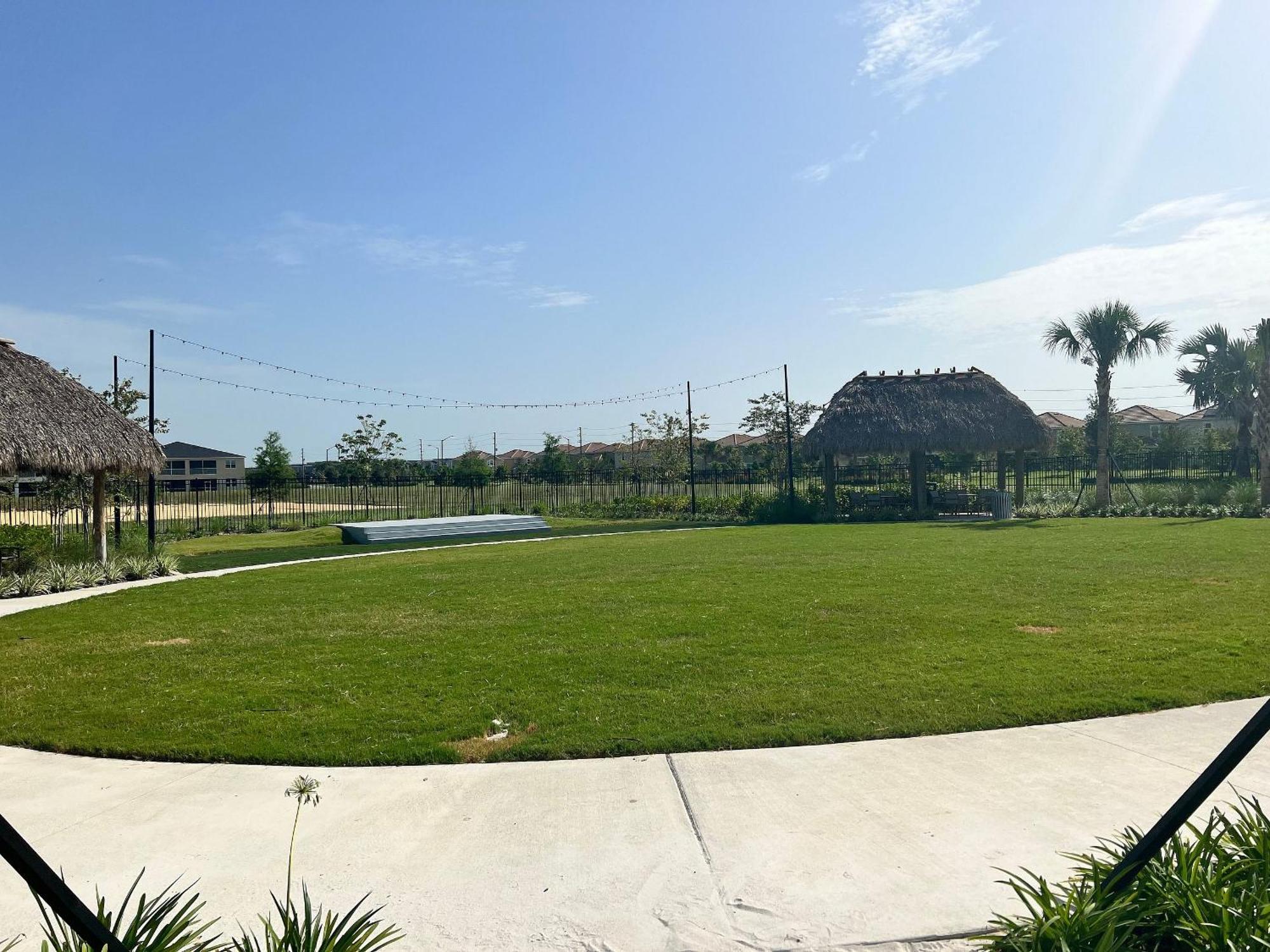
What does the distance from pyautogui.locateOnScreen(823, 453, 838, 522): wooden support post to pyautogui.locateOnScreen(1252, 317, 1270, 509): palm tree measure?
39.7 ft

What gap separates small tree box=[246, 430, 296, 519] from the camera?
32469mm

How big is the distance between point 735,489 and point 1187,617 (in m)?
32.8

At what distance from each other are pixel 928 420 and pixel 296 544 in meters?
20.4

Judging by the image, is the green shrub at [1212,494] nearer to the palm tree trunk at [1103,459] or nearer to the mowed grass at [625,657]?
the palm tree trunk at [1103,459]

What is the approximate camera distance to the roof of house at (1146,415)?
276 ft

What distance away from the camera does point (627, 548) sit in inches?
761

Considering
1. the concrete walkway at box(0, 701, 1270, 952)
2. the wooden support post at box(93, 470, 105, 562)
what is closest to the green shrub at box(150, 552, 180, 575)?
the wooden support post at box(93, 470, 105, 562)

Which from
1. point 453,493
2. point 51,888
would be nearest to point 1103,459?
point 453,493

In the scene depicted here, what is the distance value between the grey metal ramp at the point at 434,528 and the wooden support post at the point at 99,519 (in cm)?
713

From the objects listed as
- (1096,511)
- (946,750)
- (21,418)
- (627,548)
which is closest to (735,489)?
(1096,511)

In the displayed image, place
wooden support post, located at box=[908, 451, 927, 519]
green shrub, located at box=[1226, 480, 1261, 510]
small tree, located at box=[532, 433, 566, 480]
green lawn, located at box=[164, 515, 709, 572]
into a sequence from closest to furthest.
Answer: green lawn, located at box=[164, 515, 709, 572] → green shrub, located at box=[1226, 480, 1261, 510] → wooden support post, located at box=[908, 451, 927, 519] → small tree, located at box=[532, 433, 566, 480]

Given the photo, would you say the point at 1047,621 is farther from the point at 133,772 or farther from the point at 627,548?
the point at 627,548

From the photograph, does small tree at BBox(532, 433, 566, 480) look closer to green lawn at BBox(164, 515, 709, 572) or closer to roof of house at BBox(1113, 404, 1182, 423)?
green lawn at BBox(164, 515, 709, 572)

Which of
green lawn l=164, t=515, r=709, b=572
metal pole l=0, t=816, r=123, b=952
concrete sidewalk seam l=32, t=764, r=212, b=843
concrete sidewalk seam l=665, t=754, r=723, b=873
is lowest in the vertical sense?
concrete sidewalk seam l=32, t=764, r=212, b=843
